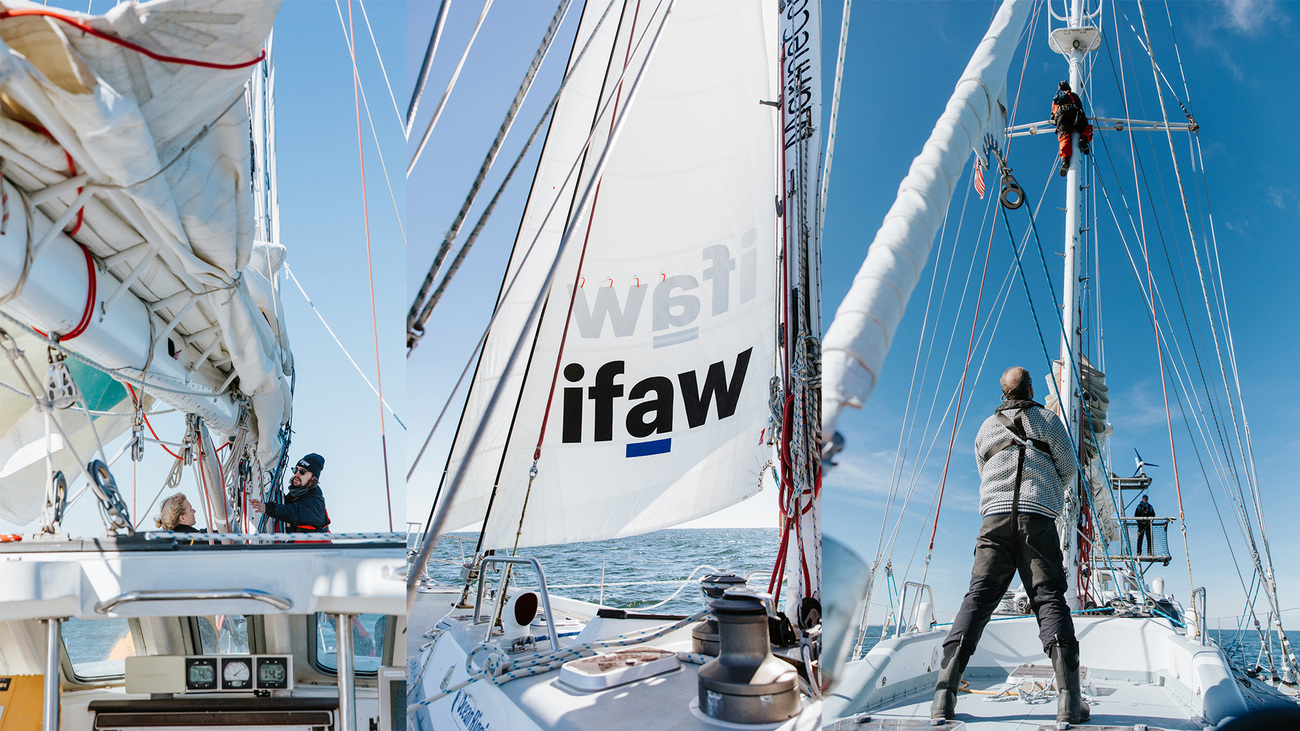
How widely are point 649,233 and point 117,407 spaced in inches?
173

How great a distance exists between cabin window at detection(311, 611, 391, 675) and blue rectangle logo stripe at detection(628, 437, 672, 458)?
1.35 metres

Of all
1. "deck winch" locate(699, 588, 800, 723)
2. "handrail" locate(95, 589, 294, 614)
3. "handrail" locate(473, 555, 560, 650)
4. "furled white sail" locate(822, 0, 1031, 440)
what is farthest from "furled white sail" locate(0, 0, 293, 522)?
"deck winch" locate(699, 588, 800, 723)

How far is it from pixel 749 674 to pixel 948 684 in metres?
0.46

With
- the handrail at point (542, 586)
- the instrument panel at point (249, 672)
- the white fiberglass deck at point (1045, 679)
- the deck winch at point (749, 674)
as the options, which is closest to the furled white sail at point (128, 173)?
the instrument panel at point (249, 672)

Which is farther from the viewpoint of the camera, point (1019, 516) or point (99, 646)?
point (99, 646)

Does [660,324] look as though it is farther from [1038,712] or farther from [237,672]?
[237,672]

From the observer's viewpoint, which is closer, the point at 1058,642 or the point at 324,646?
the point at 1058,642

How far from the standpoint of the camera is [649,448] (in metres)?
3.34

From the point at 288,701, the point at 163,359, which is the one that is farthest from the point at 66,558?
the point at 163,359

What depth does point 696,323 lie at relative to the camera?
323cm

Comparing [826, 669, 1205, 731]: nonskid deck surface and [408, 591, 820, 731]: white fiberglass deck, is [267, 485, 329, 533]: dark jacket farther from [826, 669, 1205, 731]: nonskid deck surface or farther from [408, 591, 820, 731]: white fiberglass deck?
[826, 669, 1205, 731]: nonskid deck surface

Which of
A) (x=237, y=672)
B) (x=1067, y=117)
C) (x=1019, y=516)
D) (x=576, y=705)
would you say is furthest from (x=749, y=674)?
(x=237, y=672)

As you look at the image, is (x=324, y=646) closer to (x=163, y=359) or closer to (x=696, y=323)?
(x=163, y=359)

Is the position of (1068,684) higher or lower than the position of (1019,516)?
lower
